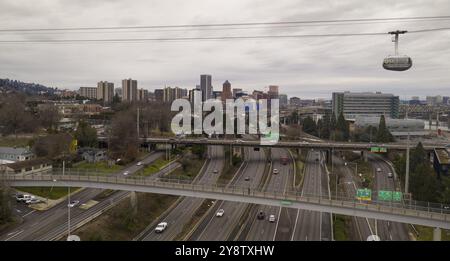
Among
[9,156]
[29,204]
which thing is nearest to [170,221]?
[29,204]

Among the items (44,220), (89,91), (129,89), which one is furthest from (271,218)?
(89,91)

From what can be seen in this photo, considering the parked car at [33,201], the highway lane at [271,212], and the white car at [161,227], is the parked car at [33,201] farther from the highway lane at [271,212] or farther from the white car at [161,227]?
the highway lane at [271,212]

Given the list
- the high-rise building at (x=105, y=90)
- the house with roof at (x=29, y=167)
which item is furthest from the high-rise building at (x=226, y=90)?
the house with roof at (x=29, y=167)

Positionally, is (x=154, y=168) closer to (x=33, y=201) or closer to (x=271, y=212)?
(x=33, y=201)

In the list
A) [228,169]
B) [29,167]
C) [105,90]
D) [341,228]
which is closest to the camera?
[341,228]

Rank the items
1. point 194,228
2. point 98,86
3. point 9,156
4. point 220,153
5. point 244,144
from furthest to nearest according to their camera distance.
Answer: point 98,86
point 220,153
point 244,144
point 9,156
point 194,228
